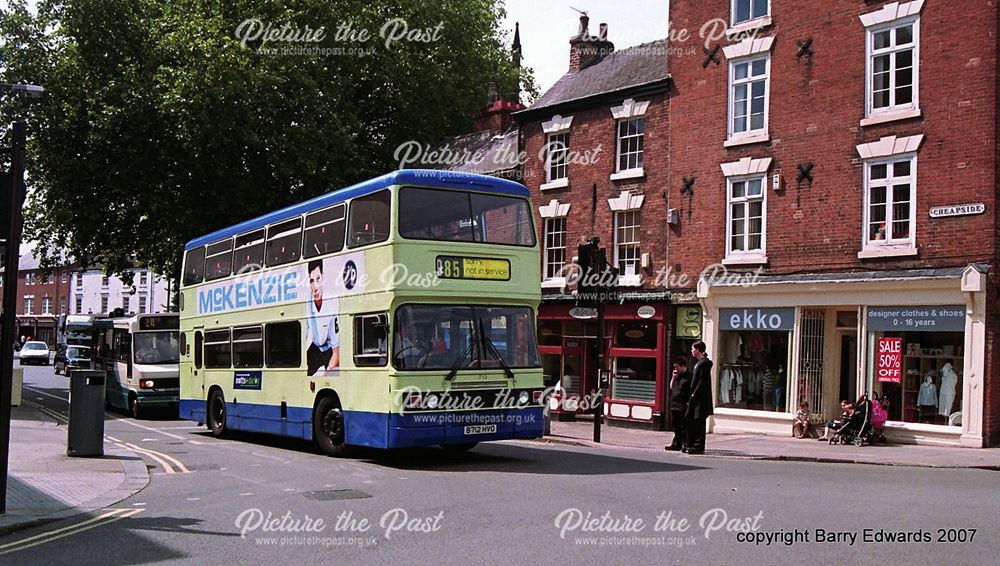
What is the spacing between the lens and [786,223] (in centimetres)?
2170

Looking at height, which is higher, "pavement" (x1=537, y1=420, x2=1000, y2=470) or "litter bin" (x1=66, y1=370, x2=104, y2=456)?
"litter bin" (x1=66, y1=370, x2=104, y2=456)

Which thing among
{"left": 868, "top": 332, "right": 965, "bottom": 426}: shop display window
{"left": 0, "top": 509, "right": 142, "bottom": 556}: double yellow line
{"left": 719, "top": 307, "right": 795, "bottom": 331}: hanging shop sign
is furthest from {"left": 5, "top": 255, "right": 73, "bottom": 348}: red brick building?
{"left": 0, "top": 509, "right": 142, "bottom": 556}: double yellow line

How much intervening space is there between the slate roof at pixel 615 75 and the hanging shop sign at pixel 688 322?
5851 mm

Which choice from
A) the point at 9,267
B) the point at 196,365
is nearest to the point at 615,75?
the point at 196,365

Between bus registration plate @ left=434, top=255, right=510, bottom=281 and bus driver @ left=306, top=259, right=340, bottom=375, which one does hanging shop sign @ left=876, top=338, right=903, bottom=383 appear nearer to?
bus registration plate @ left=434, top=255, right=510, bottom=281

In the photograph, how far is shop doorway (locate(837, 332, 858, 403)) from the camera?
844 inches

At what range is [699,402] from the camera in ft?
56.4

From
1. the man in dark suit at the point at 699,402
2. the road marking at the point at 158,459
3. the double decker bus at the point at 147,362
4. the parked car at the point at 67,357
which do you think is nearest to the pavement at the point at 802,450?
the man in dark suit at the point at 699,402

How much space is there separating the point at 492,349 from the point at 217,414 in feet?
28.0

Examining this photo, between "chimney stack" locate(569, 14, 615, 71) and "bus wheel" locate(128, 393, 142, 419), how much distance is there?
51.7 feet

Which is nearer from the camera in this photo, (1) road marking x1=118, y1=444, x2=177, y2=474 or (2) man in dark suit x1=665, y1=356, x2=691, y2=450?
(1) road marking x1=118, y1=444, x2=177, y2=474

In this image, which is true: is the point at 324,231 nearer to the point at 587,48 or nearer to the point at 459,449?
the point at 459,449

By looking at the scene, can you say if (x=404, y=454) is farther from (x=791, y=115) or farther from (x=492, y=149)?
(x=492, y=149)

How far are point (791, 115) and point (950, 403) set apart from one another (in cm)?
704
